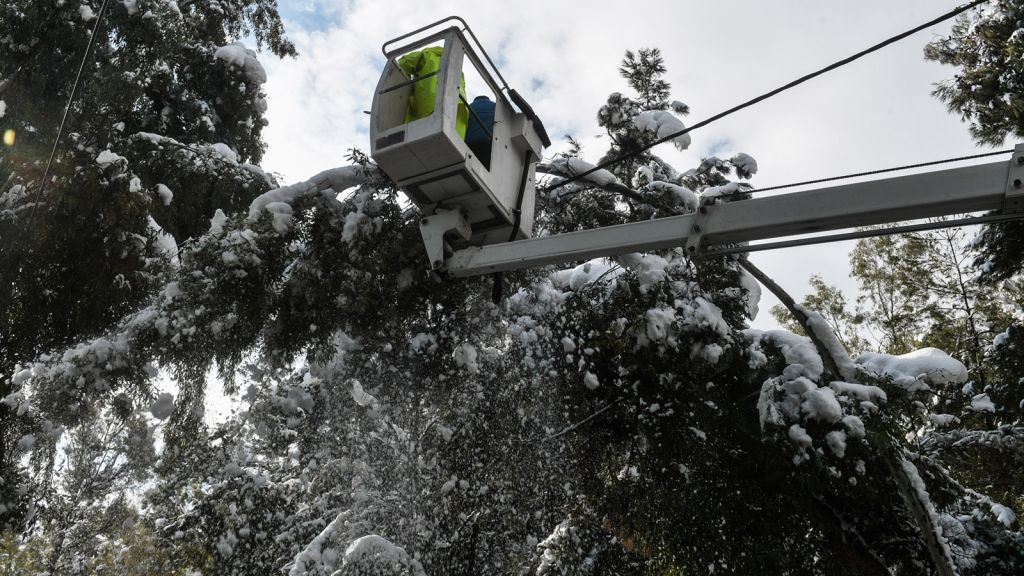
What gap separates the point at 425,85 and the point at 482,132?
1.61ft

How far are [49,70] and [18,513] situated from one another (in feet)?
15.3

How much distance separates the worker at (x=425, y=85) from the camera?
4445 mm

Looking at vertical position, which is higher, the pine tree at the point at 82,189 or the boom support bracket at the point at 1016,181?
the pine tree at the point at 82,189

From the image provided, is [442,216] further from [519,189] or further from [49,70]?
[49,70]

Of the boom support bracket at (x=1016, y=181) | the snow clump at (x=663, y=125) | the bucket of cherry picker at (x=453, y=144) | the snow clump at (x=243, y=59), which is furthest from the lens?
the snow clump at (x=243, y=59)

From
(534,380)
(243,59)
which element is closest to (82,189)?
(534,380)

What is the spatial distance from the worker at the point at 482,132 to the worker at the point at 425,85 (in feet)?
0.50

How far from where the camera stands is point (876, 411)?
199 inches

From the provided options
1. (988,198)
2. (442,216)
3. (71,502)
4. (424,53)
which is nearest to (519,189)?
(442,216)

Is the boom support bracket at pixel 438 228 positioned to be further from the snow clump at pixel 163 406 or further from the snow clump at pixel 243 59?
the snow clump at pixel 243 59

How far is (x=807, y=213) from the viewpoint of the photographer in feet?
12.5

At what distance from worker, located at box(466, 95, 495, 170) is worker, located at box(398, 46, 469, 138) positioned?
0.15m

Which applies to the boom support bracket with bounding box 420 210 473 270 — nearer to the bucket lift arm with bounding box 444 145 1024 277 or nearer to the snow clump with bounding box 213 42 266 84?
the bucket lift arm with bounding box 444 145 1024 277

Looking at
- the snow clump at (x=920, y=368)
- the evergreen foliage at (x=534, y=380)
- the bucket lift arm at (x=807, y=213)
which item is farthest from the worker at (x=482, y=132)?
the snow clump at (x=920, y=368)
